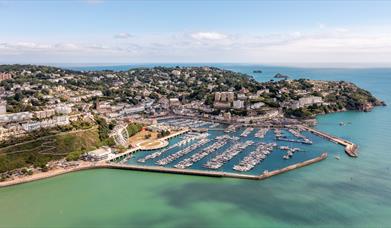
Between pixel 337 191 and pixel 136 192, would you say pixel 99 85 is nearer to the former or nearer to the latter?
pixel 136 192

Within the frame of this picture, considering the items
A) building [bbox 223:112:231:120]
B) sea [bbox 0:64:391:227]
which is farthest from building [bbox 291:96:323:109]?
sea [bbox 0:64:391:227]

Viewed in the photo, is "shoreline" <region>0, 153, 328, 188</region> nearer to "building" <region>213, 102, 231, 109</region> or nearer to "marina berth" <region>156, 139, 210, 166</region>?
"marina berth" <region>156, 139, 210, 166</region>

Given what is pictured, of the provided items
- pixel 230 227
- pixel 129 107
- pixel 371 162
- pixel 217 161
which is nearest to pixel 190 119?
pixel 129 107

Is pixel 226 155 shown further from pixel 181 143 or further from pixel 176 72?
pixel 176 72

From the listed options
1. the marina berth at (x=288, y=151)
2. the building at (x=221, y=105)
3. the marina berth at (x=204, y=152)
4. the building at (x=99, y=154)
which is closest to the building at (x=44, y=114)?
the building at (x=99, y=154)

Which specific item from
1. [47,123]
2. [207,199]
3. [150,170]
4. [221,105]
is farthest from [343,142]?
[47,123]

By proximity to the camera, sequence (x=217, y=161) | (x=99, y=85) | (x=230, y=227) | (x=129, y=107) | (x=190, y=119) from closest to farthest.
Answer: (x=230, y=227) → (x=217, y=161) → (x=190, y=119) → (x=129, y=107) → (x=99, y=85)

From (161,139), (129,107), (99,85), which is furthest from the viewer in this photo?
(99,85)
